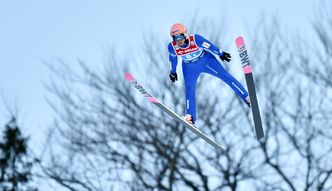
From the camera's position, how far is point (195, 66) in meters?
8.10

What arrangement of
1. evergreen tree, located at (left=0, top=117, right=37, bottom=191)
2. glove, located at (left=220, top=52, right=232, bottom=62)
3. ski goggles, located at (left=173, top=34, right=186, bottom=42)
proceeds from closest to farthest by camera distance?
ski goggles, located at (left=173, top=34, right=186, bottom=42), glove, located at (left=220, top=52, right=232, bottom=62), evergreen tree, located at (left=0, top=117, right=37, bottom=191)

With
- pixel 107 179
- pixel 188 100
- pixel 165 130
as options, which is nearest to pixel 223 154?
pixel 165 130

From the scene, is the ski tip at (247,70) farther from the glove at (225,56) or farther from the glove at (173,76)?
the glove at (173,76)

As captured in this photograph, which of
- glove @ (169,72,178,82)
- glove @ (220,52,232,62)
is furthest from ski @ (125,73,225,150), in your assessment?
glove @ (220,52,232,62)

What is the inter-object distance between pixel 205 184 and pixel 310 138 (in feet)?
15.0

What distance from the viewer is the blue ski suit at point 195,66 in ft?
25.0

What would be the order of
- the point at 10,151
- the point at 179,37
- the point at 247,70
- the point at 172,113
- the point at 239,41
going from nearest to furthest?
the point at 179,37 → the point at 239,41 → the point at 247,70 → the point at 172,113 → the point at 10,151

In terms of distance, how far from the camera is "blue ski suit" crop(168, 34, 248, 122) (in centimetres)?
761

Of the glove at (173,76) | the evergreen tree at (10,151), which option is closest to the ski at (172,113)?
the glove at (173,76)

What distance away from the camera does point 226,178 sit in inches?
829

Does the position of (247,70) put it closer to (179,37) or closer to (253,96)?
(253,96)

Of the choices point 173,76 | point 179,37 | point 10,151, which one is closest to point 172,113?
point 173,76

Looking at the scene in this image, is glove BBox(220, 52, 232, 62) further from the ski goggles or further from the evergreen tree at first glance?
the evergreen tree

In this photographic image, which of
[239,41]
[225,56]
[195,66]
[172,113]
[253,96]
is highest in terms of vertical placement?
[239,41]
